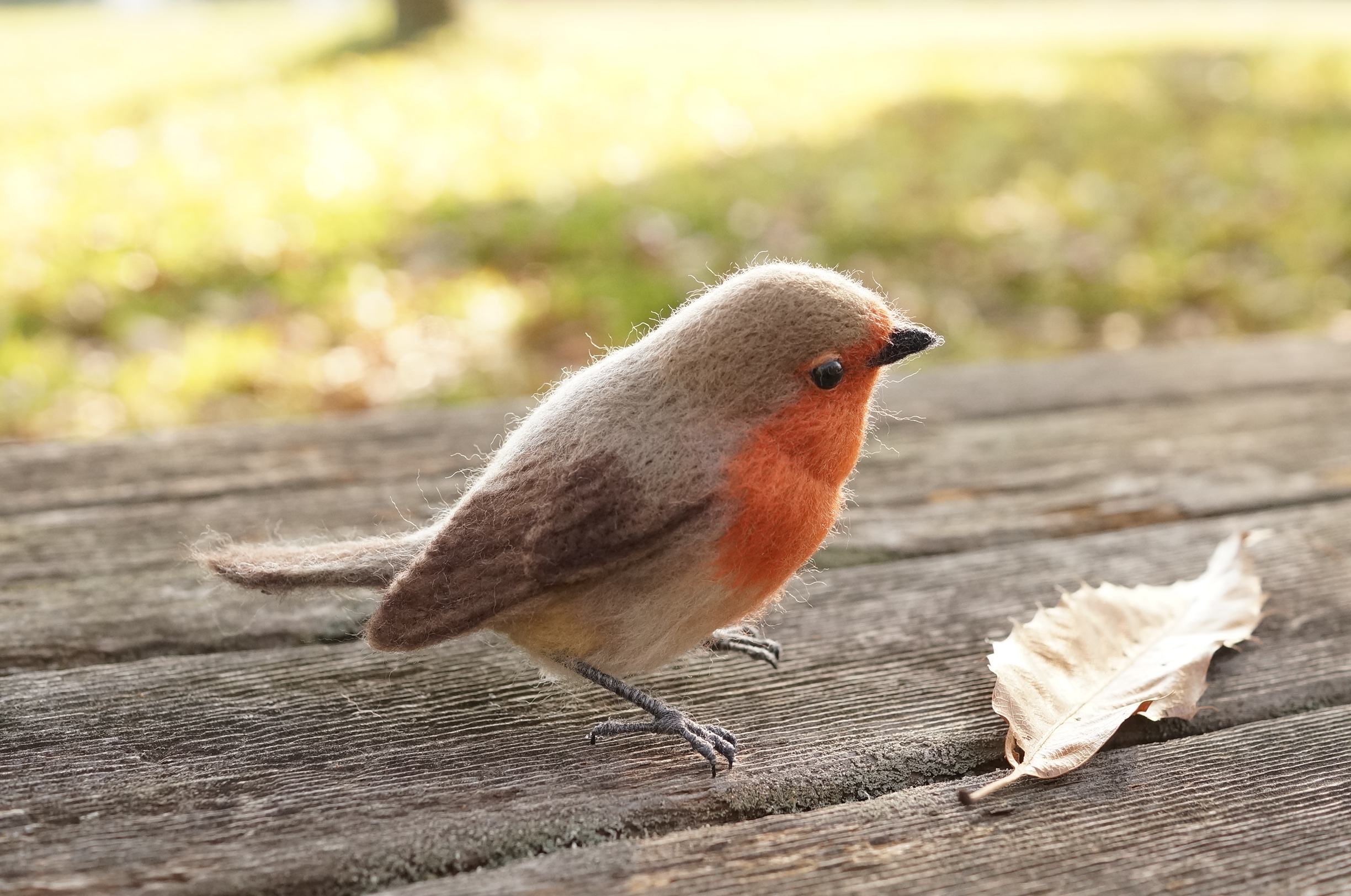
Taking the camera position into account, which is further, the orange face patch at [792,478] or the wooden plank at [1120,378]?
the wooden plank at [1120,378]

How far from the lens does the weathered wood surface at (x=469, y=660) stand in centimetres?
119

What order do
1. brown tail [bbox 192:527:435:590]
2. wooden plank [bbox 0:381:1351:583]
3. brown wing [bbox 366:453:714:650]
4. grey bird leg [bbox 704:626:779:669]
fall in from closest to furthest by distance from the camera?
brown wing [bbox 366:453:714:650]
brown tail [bbox 192:527:435:590]
grey bird leg [bbox 704:626:779:669]
wooden plank [bbox 0:381:1351:583]

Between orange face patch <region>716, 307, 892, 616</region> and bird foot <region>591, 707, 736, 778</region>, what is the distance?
138mm

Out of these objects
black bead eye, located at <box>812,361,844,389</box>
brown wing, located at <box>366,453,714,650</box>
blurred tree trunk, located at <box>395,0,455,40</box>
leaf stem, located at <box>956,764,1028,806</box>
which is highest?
blurred tree trunk, located at <box>395,0,455,40</box>

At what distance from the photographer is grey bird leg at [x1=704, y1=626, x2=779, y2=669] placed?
5.15 feet

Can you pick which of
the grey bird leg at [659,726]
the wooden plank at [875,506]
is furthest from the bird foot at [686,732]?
the wooden plank at [875,506]

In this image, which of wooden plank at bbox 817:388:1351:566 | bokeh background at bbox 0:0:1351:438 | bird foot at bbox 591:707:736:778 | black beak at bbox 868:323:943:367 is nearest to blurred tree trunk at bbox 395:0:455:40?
bokeh background at bbox 0:0:1351:438

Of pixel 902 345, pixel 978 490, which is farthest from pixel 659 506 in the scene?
pixel 978 490

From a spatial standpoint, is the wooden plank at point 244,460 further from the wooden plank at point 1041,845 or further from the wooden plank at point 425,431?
the wooden plank at point 1041,845

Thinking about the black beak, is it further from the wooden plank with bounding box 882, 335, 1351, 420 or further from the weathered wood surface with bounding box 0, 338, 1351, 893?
the wooden plank with bounding box 882, 335, 1351, 420

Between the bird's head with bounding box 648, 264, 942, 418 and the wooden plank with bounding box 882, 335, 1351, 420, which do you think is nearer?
the bird's head with bounding box 648, 264, 942, 418

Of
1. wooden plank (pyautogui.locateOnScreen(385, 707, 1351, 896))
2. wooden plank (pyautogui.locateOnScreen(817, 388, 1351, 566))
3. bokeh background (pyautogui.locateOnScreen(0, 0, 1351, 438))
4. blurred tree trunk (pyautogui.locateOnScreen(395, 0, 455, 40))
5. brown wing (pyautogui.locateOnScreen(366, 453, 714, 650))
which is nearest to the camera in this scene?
wooden plank (pyautogui.locateOnScreen(385, 707, 1351, 896))

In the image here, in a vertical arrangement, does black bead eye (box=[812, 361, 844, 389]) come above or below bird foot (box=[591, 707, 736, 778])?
above

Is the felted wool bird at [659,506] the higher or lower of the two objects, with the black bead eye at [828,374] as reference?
lower
